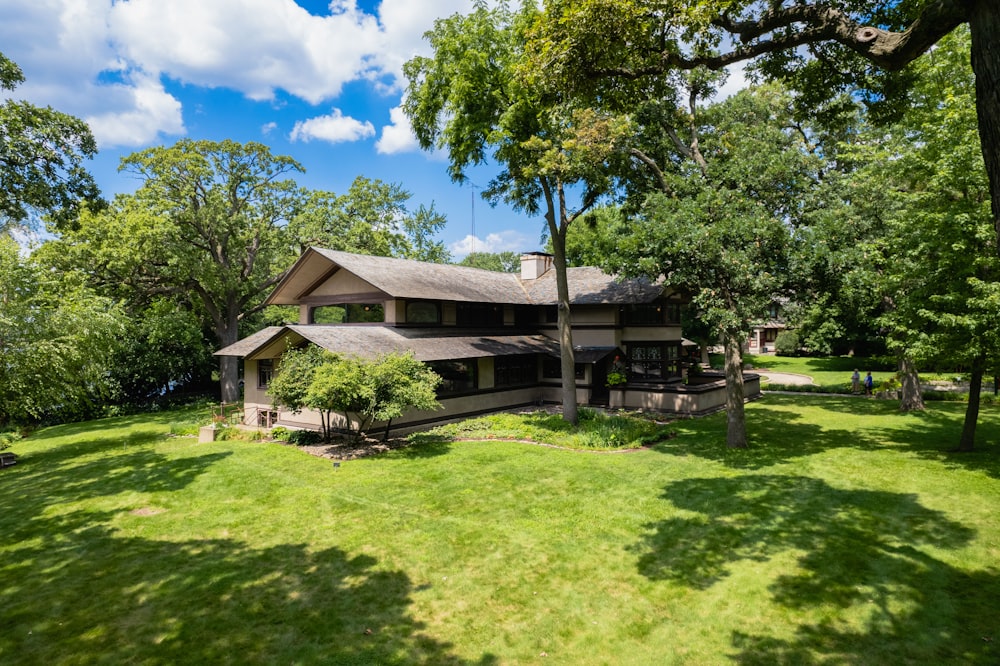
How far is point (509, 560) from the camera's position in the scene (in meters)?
9.27

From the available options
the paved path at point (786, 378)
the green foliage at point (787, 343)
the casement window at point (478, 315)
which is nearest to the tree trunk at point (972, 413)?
the casement window at point (478, 315)

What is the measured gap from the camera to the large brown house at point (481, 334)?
76.0 feet

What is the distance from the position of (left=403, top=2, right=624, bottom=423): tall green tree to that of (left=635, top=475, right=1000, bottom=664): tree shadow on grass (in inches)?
433

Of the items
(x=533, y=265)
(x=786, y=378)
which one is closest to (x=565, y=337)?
(x=533, y=265)

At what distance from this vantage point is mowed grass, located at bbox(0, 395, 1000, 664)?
6.78 metres

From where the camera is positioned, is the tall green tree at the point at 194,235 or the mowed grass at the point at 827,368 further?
the mowed grass at the point at 827,368

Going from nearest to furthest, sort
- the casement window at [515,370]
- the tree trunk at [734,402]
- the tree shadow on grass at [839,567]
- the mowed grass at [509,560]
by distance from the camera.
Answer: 1. the tree shadow on grass at [839,567]
2. the mowed grass at [509,560]
3. the tree trunk at [734,402]
4. the casement window at [515,370]

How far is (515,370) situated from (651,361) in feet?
25.8

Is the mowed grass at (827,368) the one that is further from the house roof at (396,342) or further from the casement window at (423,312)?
the casement window at (423,312)

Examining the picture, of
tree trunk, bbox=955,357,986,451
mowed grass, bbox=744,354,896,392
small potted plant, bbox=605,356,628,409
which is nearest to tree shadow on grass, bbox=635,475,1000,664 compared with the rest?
tree trunk, bbox=955,357,986,451

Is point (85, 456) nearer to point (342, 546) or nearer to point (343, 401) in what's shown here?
point (343, 401)

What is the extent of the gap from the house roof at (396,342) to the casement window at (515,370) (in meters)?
0.99

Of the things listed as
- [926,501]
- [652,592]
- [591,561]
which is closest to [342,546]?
[591,561]

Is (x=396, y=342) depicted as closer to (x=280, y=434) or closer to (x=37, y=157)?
(x=280, y=434)
